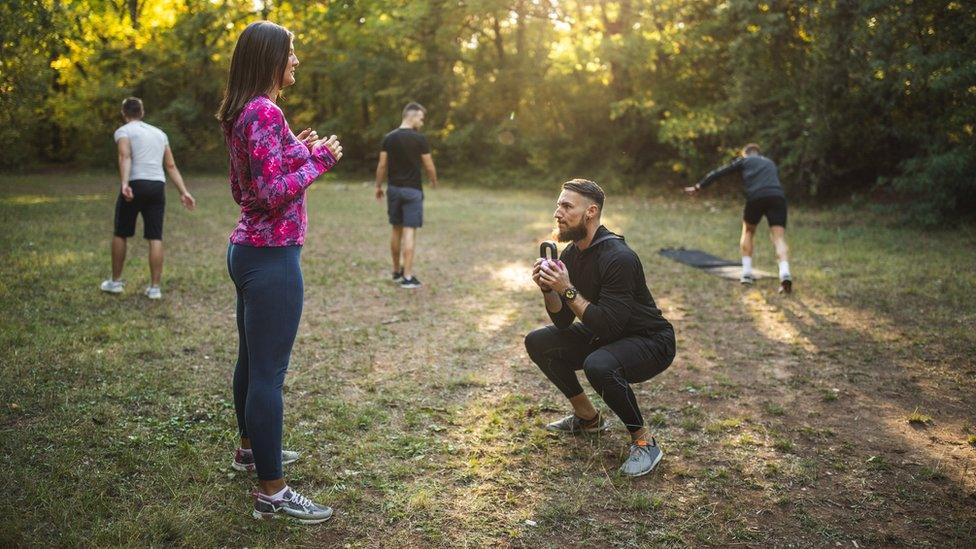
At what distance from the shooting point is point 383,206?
17609mm

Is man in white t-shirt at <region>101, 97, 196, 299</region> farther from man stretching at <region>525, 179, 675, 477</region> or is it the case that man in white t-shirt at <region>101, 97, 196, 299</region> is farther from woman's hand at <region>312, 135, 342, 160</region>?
man stretching at <region>525, 179, 675, 477</region>

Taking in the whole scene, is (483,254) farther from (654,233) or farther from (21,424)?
(21,424)

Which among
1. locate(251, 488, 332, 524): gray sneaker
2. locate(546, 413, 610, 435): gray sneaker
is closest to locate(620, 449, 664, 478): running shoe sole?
locate(546, 413, 610, 435): gray sneaker

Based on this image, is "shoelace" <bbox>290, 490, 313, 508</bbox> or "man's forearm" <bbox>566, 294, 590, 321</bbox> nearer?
"shoelace" <bbox>290, 490, 313, 508</bbox>

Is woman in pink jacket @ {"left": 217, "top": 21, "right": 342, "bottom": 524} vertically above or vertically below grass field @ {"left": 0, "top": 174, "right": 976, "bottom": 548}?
above

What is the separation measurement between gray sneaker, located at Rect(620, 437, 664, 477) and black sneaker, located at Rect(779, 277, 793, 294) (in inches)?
194

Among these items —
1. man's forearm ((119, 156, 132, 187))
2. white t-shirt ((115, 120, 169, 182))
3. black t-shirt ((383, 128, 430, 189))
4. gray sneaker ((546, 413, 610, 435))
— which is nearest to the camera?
gray sneaker ((546, 413, 610, 435))

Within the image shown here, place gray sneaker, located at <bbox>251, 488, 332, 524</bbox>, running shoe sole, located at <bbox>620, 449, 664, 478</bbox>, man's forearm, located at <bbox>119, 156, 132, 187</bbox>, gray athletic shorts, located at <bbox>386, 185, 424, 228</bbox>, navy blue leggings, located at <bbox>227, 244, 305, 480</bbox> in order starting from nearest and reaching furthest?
navy blue leggings, located at <bbox>227, 244, 305, 480</bbox>, gray sneaker, located at <bbox>251, 488, 332, 524</bbox>, running shoe sole, located at <bbox>620, 449, 664, 478</bbox>, man's forearm, located at <bbox>119, 156, 132, 187</bbox>, gray athletic shorts, located at <bbox>386, 185, 424, 228</bbox>

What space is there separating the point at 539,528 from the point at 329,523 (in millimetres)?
1002

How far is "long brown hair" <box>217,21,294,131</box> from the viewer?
9.30 ft

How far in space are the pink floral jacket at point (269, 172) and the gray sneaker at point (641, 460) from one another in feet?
7.11

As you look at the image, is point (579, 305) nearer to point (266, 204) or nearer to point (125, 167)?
point (266, 204)

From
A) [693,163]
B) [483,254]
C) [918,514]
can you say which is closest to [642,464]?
[918,514]

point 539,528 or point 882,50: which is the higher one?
point 882,50
